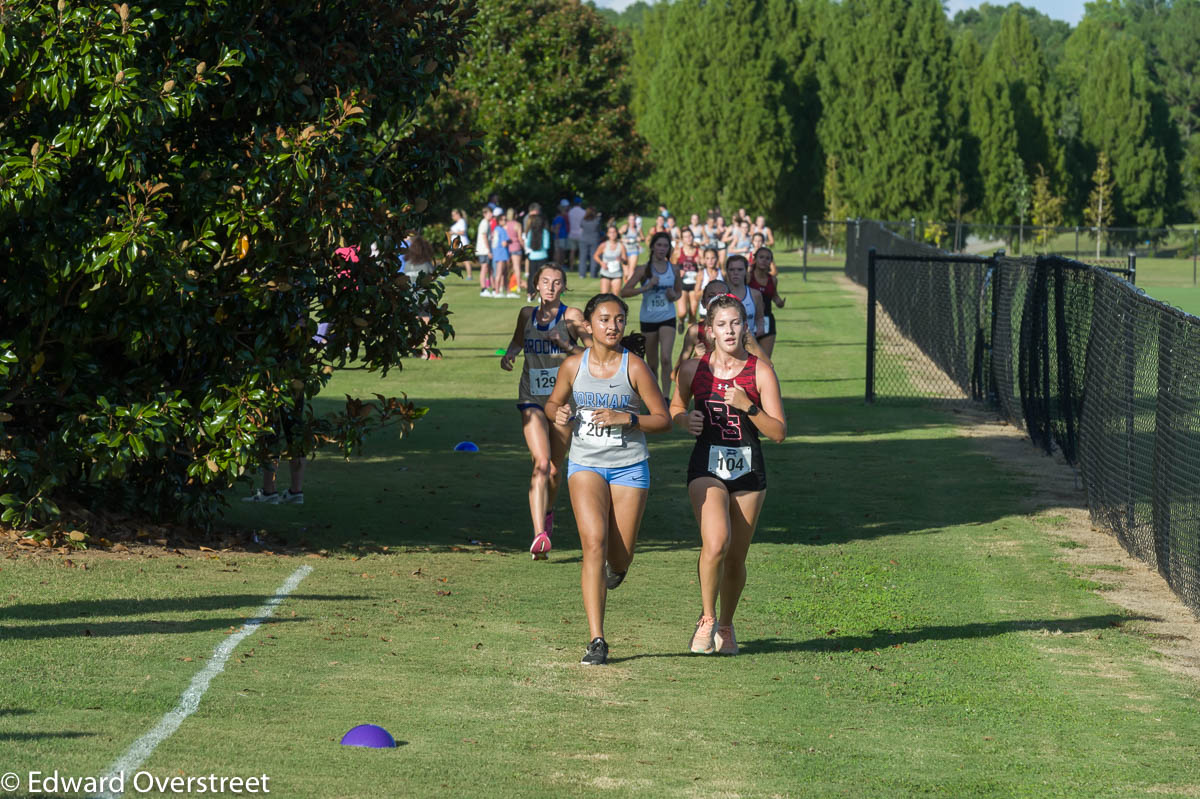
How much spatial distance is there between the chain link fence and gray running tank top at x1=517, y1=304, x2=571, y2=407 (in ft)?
13.4

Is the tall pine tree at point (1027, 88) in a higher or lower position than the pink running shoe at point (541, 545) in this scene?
higher

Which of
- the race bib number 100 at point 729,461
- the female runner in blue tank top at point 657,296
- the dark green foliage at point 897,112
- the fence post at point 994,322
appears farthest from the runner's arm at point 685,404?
the dark green foliage at point 897,112

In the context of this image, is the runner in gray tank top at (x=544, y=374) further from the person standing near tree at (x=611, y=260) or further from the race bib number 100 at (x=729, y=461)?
the person standing near tree at (x=611, y=260)

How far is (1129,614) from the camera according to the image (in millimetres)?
9719

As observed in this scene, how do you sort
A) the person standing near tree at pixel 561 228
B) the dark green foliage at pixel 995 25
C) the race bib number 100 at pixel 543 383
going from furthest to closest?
the dark green foliage at pixel 995 25 → the person standing near tree at pixel 561 228 → the race bib number 100 at pixel 543 383

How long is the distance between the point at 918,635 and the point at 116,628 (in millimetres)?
4367

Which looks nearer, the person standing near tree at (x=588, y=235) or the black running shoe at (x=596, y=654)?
the black running shoe at (x=596, y=654)

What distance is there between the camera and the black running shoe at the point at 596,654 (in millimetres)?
8062

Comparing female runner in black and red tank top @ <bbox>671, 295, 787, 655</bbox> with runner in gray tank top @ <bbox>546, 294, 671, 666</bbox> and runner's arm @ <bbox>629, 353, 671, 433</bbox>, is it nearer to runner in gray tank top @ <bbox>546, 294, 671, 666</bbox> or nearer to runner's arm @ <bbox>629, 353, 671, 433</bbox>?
runner's arm @ <bbox>629, 353, 671, 433</bbox>

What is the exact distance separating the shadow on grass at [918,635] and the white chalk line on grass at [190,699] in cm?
195

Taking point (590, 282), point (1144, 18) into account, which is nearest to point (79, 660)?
point (590, 282)

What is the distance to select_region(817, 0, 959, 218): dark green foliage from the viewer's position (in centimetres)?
6488

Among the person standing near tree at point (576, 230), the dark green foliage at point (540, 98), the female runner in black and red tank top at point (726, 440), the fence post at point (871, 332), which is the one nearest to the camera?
the female runner in black and red tank top at point (726, 440)

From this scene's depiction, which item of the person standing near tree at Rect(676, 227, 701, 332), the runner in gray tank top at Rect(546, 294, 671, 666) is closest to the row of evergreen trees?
the person standing near tree at Rect(676, 227, 701, 332)
